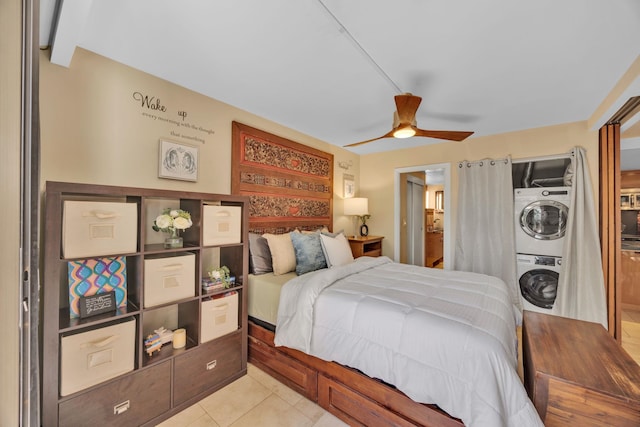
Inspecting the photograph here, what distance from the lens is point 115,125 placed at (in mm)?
1860

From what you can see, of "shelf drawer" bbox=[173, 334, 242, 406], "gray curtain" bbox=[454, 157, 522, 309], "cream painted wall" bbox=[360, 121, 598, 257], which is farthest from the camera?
"gray curtain" bbox=[454, 157, 522, 309]

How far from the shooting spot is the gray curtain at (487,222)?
3271mm

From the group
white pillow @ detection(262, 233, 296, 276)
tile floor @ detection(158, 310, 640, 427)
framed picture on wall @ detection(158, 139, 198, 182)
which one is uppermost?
framed picture on wall @ detection(158, 139, 198, 182)

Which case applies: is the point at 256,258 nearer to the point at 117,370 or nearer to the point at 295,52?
the point at 117,370

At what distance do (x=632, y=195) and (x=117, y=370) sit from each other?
6.87 metres

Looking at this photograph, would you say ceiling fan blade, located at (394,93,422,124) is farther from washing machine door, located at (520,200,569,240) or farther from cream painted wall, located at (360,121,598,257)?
washing machine door, located at (520,200,569,240)

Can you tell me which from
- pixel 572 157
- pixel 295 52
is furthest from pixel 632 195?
pixel 295 52

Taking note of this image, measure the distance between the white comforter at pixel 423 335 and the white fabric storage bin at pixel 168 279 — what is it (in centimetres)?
71

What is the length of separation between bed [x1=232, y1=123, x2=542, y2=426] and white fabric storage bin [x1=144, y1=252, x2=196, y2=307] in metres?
0.62

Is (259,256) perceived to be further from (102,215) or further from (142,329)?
(102,215)

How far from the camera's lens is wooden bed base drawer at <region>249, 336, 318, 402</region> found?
1.84 meters

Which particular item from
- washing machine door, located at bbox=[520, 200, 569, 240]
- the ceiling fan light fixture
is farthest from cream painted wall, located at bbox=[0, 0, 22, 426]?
washing machine door, located at bbox=[520, 200, 569, 240]

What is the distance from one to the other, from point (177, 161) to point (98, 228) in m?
0.91

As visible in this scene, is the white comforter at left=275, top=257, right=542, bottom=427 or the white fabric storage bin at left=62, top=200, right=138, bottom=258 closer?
the white comforter at left=275, top=257, right=542, bottom=427
